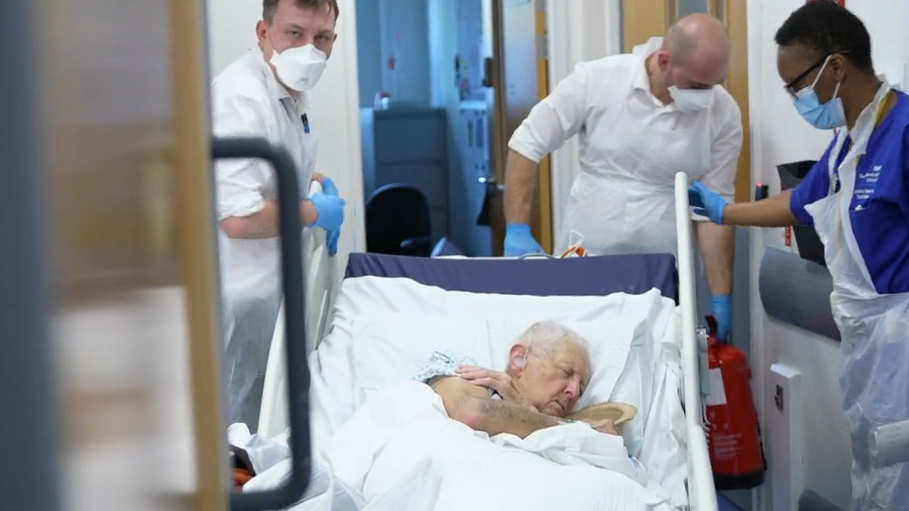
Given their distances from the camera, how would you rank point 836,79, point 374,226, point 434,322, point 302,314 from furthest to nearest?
point 374,226
point 434,322
point 836,79
point 302,314

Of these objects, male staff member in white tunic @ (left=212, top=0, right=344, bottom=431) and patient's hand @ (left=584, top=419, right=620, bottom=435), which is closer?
patient's hand @ (left=584, top=419, right=620, bottom=435)

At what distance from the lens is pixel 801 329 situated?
9.84 feet

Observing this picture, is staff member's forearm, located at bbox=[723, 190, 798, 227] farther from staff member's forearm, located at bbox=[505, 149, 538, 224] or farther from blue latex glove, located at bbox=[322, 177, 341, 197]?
blue latex glove, located at bbox=[322, 177, 341, 197]

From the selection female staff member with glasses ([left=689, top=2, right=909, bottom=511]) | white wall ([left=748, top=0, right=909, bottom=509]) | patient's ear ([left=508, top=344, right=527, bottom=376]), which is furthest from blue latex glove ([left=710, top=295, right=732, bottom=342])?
patient's ear ([left=508, top=344, right=527, bottom=376])

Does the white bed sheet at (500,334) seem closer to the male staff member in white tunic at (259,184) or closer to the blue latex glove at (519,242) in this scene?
the male staff member in white tunic at (259,184)

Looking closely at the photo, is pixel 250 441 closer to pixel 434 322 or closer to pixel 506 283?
pixel 434 322

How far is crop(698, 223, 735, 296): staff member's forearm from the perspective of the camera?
318cm

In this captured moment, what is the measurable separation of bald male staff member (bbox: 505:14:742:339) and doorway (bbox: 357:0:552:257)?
1.94 m

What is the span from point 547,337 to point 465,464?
644mm

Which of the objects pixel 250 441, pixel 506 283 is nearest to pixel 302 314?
pixel 250 441

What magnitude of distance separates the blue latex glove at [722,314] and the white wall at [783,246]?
173 mm

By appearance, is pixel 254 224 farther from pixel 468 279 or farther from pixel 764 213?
pixel 764 213

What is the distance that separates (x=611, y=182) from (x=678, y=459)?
1344 millimetres

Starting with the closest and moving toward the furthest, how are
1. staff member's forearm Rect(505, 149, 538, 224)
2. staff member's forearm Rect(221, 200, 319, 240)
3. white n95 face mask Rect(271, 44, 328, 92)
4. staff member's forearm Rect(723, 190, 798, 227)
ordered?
staff member's forearm Rect(221, 200, 319, 240), white n95 face mask Rect(271, 44, 328, 92), staff member's forearm Rect(723, 190, 798, 227), staff member's forearm Rect(505, 149, 538, 224)
